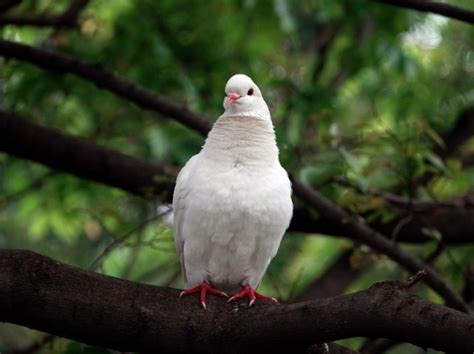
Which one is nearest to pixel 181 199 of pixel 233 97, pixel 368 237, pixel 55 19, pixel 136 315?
pixel 233 97

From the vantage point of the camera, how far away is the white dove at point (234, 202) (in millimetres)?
4402

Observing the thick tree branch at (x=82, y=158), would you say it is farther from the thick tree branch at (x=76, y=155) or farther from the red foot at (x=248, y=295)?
the red foot at (x=248, y=295)

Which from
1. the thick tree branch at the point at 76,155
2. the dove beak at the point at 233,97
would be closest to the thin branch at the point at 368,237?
the dove beak at the point at 233,97

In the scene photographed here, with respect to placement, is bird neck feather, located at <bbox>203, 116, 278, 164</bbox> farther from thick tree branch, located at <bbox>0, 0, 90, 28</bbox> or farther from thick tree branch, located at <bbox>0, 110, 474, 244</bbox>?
thick tree branch, located at <bbox>0, 0, 90, 28</bbox>

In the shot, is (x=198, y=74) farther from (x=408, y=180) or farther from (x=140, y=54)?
(x=408, y=180)

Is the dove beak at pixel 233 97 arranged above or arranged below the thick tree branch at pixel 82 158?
above

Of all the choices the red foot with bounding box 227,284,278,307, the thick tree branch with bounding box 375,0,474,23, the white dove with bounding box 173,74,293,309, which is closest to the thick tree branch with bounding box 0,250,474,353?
the red foot with bounding box 227,284,278,307

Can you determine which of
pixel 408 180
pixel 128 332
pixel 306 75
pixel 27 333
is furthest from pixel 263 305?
pixel 27 333

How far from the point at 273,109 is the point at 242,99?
8.53ft

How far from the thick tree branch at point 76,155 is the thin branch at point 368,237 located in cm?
103

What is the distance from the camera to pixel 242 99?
15.4 ft

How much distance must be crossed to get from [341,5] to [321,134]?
162cm

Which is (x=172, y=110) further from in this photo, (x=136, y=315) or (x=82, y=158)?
(x=136, y=315)

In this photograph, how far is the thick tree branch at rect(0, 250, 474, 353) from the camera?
3.42 m
